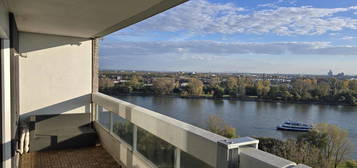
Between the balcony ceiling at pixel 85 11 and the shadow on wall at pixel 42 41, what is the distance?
3.18 ft

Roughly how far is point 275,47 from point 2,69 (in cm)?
2863

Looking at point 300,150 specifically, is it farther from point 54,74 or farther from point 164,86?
point 54,74

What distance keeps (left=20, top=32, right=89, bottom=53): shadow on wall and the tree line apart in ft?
7.07

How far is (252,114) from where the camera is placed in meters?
15.1

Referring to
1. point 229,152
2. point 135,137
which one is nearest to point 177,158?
point 229,152

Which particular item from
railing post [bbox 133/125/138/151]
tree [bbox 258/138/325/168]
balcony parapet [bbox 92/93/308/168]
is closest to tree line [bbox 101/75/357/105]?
tree [bbox 258/138/325/168]

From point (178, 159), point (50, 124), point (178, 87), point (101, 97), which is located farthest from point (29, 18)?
point (178, 87)

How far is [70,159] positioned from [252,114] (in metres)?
12.7

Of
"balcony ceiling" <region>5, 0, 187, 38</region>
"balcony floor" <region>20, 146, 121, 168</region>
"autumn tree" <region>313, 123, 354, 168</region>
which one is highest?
"balcony ceiling" <region>5, 0, 187, 38</region>

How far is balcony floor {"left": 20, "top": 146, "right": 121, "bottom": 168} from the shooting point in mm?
3799

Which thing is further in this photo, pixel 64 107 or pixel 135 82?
pixel 135 82

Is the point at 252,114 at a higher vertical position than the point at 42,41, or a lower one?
lower

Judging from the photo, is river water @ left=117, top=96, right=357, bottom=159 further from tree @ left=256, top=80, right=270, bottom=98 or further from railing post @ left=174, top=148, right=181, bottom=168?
railing post @ left=174, top=148, right=181, bottom=168

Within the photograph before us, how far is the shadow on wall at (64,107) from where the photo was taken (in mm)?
4657
